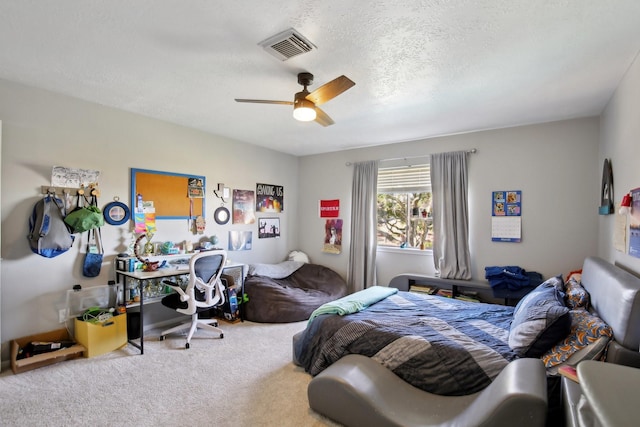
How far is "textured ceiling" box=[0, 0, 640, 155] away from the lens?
1710 millimetres

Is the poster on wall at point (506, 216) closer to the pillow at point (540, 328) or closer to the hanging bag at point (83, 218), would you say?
the pillow at point (540, 328)

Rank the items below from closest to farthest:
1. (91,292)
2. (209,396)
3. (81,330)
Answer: (209,396)
(81,330)
(91,292)

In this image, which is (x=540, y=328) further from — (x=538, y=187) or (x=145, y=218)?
(x=145, y=218)

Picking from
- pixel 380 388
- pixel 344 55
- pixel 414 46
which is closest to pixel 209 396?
pixel 380 388

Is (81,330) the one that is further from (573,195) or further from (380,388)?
(573,195)

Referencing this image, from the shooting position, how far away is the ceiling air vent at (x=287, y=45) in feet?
6.22

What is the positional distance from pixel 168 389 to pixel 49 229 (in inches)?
71.7

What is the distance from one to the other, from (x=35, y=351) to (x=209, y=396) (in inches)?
68.3

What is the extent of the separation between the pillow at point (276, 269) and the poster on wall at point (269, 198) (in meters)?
0.91

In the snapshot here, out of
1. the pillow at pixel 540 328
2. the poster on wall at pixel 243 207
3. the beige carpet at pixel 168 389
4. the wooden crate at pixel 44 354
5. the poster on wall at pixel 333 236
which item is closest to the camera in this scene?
the pillow at pixel 540 328

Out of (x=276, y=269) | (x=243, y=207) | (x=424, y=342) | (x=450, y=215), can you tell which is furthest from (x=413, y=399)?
(x=243, y=207)

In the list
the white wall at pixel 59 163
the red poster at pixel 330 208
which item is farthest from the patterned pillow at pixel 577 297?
the white wall at pixel 59 163

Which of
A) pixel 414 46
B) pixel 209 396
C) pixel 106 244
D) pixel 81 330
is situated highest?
pixel 414 46

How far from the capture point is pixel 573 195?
11.1 feet
